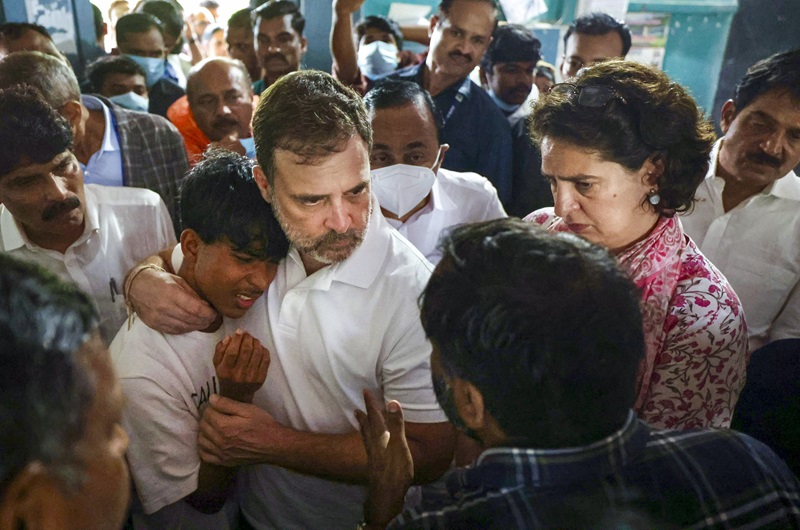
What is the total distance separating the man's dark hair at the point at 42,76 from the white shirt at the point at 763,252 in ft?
9.55

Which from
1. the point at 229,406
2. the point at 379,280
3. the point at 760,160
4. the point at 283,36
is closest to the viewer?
the point at 229,406

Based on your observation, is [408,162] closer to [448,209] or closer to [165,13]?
[448,209]

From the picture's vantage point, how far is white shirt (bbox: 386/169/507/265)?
2541 millimetres

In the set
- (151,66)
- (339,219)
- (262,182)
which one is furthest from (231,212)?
(151,66)

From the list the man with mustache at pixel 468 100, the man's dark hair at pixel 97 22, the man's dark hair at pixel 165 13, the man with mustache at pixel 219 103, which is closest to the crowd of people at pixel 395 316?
the man with mustache at pixel 468 100

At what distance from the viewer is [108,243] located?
7.46 feet

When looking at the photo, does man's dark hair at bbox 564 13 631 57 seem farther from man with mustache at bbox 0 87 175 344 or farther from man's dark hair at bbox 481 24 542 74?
man with mustache at bbox 0 87 175 344

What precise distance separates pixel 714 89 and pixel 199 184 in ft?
15.2

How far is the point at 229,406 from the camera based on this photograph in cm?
146

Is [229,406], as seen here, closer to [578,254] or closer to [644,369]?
[578,254]

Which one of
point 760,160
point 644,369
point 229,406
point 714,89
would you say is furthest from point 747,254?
point 714,89

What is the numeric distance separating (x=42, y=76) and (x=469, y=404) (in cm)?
268

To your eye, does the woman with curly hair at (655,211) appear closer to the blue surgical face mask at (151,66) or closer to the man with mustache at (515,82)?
the man with mustache at (515,82)

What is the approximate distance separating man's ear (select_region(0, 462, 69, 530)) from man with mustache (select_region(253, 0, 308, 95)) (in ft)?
13.3
